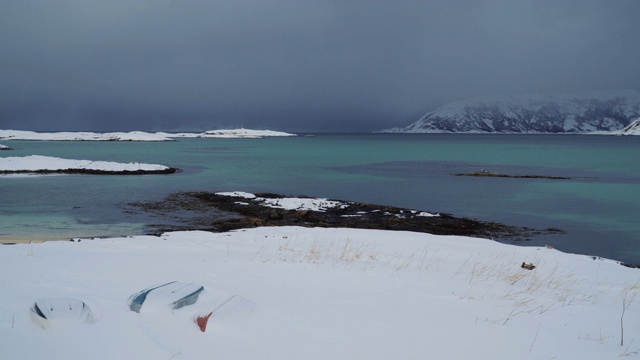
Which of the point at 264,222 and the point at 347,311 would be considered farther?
the point at 264,222

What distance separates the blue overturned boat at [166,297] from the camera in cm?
453

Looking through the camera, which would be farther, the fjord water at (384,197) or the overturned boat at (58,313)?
the fjord water at (384,197)

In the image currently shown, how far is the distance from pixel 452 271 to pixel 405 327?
4.48 m

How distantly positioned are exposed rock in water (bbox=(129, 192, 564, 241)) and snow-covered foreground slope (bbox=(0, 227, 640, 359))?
9.38m

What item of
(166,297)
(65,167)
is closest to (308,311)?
(166,297)

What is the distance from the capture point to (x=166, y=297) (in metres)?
4.70

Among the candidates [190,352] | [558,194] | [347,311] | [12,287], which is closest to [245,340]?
[190,352]

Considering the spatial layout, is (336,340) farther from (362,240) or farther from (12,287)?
(362,240)

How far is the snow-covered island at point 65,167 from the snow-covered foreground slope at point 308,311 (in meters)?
33.0

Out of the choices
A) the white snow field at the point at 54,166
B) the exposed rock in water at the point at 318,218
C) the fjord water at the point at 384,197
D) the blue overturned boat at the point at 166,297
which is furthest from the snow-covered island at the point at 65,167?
the blue overturned boat at the point at 166,297

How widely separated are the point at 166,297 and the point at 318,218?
15.8 m

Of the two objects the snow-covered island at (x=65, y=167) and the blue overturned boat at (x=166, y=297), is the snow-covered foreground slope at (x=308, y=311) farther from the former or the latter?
the snow-covered island at (x=65, y=167)

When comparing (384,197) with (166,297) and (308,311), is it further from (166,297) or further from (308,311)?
(166,297)

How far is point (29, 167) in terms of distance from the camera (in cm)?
3925
